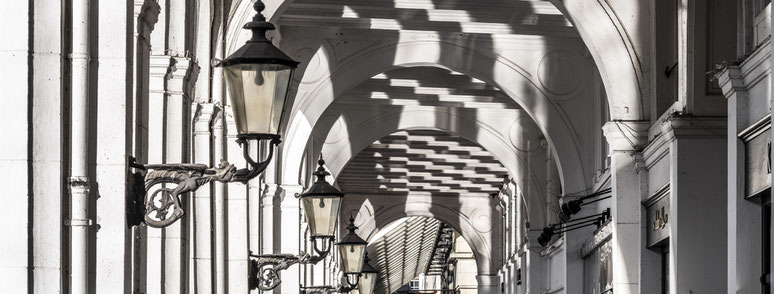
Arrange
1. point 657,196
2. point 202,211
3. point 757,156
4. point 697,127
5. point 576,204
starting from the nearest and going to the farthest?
point 757,156
point 202,211
point 697,127
point 657,196
point 576,204

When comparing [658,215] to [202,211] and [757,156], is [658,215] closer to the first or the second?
[757,156]

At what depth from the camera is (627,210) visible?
1717 centimetres

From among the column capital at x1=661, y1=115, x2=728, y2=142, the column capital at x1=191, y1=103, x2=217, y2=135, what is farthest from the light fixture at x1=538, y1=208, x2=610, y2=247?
the column capital at x1=191, y1=103, x2=217, y2=135

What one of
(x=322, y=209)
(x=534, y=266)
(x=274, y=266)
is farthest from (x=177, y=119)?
(x=534, y=266)

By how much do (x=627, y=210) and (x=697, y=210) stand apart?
7.47ft

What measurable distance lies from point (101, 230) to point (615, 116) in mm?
9956

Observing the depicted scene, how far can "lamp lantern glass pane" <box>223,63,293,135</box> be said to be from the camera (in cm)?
793

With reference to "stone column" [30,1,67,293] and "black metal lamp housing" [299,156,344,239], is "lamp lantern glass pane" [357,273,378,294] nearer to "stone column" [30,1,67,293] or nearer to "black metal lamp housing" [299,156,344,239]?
"black metal lamp housing" [299,156,344,239]

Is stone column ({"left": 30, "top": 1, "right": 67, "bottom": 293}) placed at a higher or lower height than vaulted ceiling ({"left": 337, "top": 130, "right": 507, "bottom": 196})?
lower

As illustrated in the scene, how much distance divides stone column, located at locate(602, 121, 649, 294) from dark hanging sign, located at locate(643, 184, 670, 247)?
112mm

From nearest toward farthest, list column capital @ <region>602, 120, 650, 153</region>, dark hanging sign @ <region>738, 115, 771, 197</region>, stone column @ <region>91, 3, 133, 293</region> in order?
stone column @ <region>91, 3, 133, 293</region> < dark hanging sign @ <region>738, 115, 771, 197</region> < column capital @ <region>602, 120, 650, 153</region>

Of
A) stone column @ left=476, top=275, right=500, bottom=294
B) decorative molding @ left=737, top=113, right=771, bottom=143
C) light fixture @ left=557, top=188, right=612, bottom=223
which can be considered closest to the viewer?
decorative molding @ left=737, top=113, right=771, bottom=143

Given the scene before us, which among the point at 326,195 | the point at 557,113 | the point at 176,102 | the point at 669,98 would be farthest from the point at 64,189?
the point at 557,113

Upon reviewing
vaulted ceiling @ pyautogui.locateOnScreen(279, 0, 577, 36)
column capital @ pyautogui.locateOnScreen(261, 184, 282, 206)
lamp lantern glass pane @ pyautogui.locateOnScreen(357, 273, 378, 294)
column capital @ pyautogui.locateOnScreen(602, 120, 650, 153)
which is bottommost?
lamp lantern glass pane @ pyautogui.locateOnScreen(357, 273, 378, 294)
